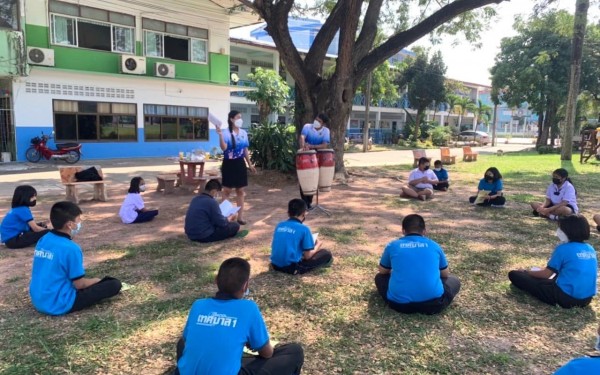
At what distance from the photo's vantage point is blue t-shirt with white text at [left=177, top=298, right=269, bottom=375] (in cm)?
242

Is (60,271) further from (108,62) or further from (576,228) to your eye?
(108,62)

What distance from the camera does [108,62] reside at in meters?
18.2

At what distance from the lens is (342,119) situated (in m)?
11.8

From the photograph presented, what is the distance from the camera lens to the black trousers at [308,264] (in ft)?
15.9

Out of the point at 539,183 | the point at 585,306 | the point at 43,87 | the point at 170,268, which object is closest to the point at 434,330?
the point at 585,306

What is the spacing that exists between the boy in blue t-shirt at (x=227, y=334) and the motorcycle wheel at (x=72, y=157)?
53.9 ft

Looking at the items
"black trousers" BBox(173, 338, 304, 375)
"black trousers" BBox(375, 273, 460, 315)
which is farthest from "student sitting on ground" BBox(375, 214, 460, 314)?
"black trousers" BBox(173, 338, 304, 375)

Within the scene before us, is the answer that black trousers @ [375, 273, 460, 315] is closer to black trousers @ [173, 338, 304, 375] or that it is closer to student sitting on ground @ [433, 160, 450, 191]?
black trousers @ [173, 338, 304, 375]

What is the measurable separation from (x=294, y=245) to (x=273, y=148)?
25.2ft

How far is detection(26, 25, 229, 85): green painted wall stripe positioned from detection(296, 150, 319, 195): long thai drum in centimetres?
1381

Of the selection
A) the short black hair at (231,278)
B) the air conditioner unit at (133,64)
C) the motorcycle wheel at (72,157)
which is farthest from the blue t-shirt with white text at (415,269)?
the air conditioner unit at (133,64)

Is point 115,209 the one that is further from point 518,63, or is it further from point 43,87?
point 518,63

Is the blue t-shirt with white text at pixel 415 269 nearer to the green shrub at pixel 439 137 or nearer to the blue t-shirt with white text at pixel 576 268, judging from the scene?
the blue t-shirt with white text at pixel 576 268

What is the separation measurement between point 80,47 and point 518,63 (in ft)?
88.8
